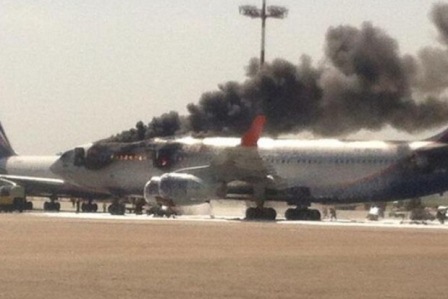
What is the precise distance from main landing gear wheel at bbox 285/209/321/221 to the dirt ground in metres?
31.5

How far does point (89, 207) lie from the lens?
102m

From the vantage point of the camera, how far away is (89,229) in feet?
185

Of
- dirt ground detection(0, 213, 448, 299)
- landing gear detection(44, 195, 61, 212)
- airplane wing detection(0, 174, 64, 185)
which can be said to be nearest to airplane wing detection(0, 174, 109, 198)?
airplane wing detection(0, 174, 64, 185)

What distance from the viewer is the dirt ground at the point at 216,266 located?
2580cm

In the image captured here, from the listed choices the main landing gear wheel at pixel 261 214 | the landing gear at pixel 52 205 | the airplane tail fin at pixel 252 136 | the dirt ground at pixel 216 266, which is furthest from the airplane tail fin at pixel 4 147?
the dirt ground at pixel 216 266

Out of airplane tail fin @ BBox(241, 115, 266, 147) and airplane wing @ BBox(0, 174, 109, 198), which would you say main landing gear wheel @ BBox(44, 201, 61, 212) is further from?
airplane tail fin @ BBox(241, 115, 266, 147)

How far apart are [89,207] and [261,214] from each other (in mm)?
23629

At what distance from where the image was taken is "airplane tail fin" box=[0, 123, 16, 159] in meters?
114

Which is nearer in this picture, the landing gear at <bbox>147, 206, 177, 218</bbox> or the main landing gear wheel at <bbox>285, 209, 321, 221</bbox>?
the main landing gear wheel at <bbox>285, 209, 321, 221</bbox>

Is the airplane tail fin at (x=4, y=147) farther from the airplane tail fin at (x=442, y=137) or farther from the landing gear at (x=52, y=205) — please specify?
the airplane tail fin at (x=442, y=137)

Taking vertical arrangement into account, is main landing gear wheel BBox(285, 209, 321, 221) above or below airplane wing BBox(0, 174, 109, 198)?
below

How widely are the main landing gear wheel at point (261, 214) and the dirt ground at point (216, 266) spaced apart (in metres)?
30.8

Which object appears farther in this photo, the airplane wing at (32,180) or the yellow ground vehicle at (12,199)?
the airplane wing at (32,180)

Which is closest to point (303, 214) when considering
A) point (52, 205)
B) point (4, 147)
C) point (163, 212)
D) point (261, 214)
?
point (261, 214)
